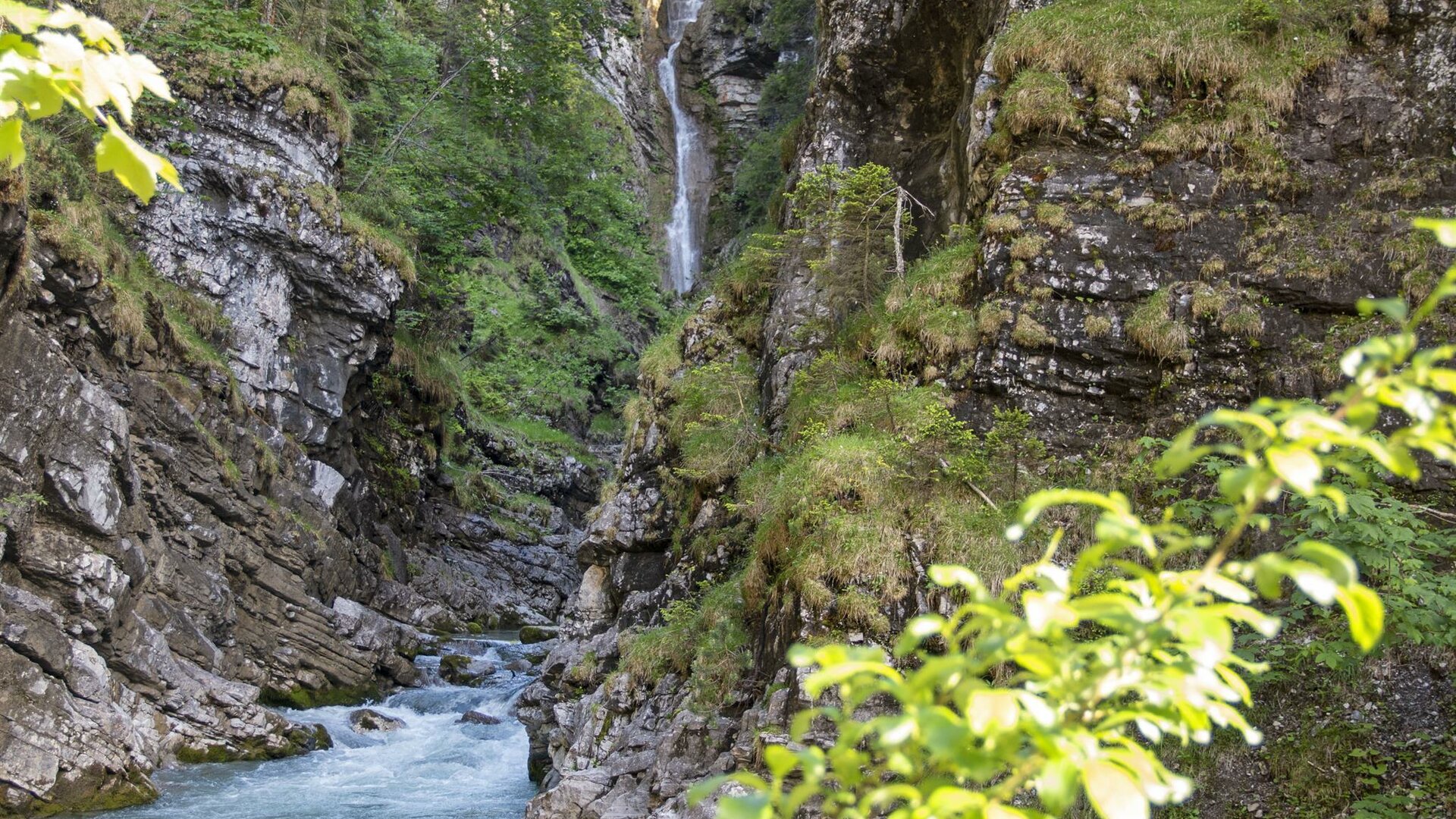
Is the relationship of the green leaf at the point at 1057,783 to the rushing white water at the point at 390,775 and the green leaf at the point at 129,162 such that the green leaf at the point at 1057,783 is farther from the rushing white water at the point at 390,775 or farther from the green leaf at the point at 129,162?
the rushing white water at the point at 390,775

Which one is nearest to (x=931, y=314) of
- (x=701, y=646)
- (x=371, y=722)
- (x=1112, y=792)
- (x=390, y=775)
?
(x=701, y=646)

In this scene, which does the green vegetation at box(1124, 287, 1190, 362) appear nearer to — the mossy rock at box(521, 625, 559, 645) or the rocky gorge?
the rocky gorge

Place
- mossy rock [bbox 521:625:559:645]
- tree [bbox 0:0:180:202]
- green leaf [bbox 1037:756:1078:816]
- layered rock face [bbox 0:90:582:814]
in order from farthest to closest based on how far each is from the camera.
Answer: mossy rock [bbox 521:625:559:645]
layered rock face [bbox 0:90:582:814]
tree [bbox 0:0:180:202]
green leaf [bbox 1037:756:1078:816]

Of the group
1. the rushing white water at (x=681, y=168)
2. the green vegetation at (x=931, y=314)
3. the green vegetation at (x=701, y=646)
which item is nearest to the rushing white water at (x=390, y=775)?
the green vegetation at (x=701, y=646)

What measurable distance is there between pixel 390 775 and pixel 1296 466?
1355 centimetres

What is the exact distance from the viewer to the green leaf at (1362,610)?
1.26 m

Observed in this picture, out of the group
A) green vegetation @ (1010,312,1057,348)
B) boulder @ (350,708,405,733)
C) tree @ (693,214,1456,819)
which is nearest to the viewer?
tree @ (693,214,1456,819)

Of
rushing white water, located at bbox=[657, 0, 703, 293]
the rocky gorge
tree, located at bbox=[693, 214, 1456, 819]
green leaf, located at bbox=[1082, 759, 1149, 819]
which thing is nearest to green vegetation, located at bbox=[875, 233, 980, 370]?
the rocky gorge

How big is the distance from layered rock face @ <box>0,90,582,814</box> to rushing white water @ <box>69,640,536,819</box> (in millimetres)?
498

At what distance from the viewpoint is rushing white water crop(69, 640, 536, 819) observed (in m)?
10.8

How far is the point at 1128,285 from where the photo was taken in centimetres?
928

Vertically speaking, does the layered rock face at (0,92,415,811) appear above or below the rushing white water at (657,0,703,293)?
below

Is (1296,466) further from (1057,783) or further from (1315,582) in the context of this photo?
(1057,783)

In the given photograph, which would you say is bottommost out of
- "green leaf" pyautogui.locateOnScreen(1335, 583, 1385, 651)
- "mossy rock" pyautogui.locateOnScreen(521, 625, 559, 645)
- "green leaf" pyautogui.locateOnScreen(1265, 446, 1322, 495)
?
"mossy rock" pyautogui.locateOnScreen(521, 625, 559, 645)
